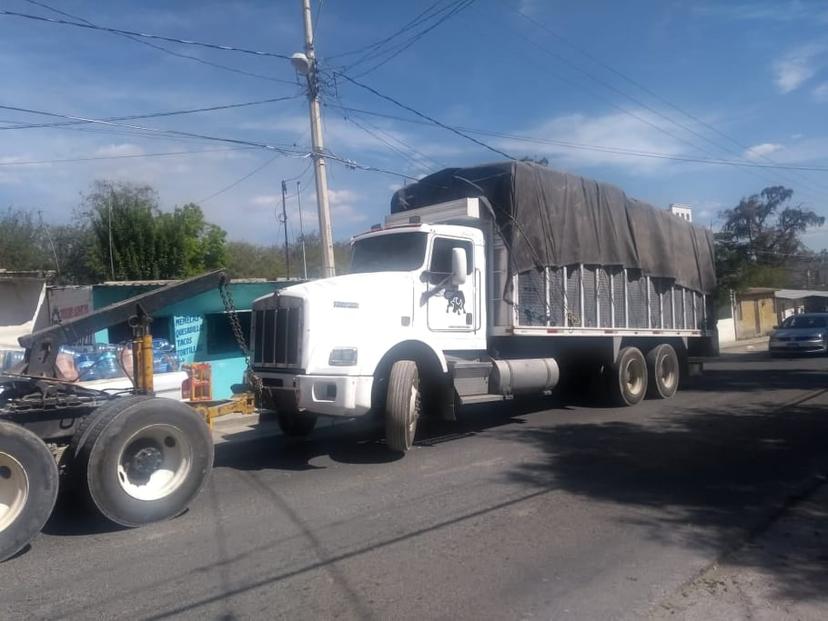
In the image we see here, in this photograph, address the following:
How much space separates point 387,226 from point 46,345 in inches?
212

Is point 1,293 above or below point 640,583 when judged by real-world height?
above

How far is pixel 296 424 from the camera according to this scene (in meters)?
10.2

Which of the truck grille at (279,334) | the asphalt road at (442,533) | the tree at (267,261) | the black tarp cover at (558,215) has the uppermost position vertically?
the tree at (267,261)

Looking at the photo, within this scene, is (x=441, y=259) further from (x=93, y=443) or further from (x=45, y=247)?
(x=45, y=247)

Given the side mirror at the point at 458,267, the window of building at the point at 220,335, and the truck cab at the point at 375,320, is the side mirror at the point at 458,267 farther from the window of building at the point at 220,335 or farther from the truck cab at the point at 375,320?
the window of building at the point at 220,335

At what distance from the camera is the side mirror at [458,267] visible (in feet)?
32.0

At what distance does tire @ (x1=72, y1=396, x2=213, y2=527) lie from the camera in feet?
20.1

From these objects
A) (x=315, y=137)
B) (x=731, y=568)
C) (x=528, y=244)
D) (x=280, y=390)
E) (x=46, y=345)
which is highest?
(x=315, y=137)

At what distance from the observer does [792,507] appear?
6.70 metres

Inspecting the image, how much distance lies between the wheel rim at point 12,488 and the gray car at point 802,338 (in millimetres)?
25780

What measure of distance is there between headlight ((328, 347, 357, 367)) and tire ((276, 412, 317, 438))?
5.74 feet

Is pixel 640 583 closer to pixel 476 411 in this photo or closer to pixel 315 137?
pixel 476 411

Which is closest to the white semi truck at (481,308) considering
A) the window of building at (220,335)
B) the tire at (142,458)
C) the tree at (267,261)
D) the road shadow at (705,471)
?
the road shadow at (705,471)

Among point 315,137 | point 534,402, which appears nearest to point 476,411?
point 534,402
